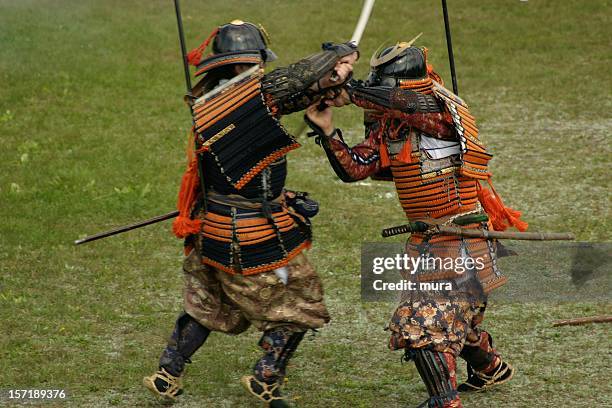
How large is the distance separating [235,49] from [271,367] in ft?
5.50

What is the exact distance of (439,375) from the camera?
5609 millimetres

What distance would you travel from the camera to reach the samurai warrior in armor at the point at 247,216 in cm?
559

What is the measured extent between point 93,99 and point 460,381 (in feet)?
24.2

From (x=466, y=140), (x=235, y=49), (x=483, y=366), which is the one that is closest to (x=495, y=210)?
(x=466, y=140)

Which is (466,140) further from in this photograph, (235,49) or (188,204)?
(188,204)

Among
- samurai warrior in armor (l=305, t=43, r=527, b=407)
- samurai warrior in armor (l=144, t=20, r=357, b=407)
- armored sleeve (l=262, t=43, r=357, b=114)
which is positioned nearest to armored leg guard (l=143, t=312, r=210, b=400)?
samurai warrior in armor (l=144, t=20, r=357, b=407)

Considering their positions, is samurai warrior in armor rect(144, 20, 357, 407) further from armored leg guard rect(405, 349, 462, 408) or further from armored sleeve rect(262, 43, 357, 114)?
armored leg guard rect(405, 349, 462, 408)

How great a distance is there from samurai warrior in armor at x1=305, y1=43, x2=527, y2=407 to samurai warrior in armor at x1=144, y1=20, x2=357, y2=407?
0.25 metres

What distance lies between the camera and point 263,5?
1614 centimetres

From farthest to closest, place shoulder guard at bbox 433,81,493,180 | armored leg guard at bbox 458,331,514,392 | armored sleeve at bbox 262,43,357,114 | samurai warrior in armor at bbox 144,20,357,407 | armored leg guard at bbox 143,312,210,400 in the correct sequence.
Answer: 1. armored leg guard at bbox 458,331,514,392
2. armored leg guard at bbox 143,312,210,400
3. shoulder guard at bbox 433,81,493,180
4. samurai warrior in armor at bbox 144,20,357,407
5. armored sleeve at bbox 262,43,357,114

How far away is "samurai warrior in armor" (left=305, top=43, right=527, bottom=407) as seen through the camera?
5.63 m

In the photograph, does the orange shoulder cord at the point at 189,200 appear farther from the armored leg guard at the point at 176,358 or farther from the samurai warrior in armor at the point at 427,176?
the samurai warrior in armor at the point at 427,176

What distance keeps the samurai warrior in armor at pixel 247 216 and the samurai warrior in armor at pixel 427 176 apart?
25 cm

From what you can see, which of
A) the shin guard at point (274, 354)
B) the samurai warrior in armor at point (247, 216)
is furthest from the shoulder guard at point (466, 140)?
the shin guard at point (274, 354)
